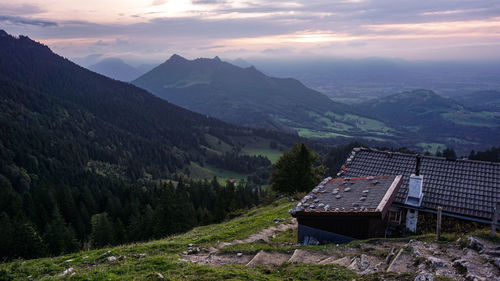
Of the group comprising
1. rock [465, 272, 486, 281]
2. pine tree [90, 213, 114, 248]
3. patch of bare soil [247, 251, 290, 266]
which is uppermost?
rock [465, 272, 486, 281]

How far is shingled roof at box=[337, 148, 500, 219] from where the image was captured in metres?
23.4

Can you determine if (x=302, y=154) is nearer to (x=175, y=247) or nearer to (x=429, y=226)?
(x=429, y=226)

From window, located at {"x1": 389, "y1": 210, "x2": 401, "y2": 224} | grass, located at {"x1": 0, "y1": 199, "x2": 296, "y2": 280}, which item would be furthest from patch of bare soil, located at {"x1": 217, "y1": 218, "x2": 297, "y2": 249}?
window, located at {"x1": 389, "y1": 210, "x2": 401, "y2": 224}

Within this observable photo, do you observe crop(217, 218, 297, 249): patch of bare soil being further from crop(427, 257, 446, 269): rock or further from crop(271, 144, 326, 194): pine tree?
crop(271, 144, 326, 194): pine tree

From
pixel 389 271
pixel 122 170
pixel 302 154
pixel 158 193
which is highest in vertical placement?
pixel 389 271

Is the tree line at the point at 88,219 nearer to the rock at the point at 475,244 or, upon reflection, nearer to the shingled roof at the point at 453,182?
the shingled roof at the point at 453,182

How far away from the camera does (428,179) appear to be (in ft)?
86.9

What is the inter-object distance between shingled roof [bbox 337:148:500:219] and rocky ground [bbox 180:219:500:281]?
9.50 m

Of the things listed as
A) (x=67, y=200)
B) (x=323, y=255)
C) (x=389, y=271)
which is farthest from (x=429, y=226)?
(x=67, y=200)

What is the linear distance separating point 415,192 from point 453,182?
389cm

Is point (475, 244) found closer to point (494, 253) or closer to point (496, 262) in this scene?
point (494, 253)

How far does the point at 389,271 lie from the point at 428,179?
57.4ft

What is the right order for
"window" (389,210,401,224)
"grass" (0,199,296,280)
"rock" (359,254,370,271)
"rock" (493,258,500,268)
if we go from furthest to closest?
"window" (389,210,401,224), "rock" (359,254,370,271), "grass" (0,199,296,280), "rock" (493,258,500,268)

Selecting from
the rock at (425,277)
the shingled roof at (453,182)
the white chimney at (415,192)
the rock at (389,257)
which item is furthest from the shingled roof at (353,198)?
the rock at (425,277)
